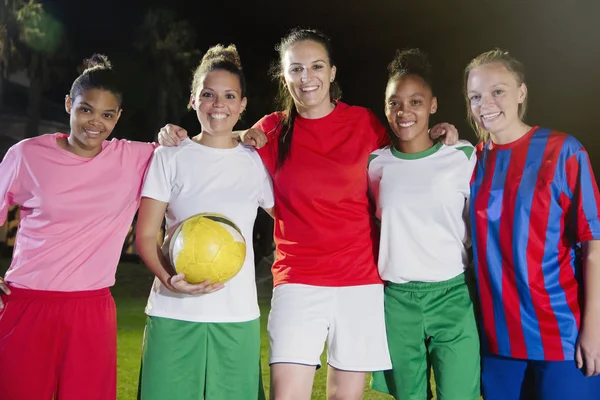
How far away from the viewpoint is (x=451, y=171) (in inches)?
136

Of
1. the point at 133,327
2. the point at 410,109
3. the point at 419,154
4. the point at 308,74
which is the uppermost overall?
the point at 308,74

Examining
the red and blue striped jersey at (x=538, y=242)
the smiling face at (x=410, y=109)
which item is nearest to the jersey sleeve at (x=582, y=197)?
the red and blue striped jersey at (x=538, y=242)

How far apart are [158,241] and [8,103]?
2462 centimetres

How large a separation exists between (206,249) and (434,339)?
1320 millimetres

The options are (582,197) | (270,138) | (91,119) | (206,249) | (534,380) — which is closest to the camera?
(206,249)

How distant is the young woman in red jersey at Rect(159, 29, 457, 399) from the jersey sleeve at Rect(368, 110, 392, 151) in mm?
15

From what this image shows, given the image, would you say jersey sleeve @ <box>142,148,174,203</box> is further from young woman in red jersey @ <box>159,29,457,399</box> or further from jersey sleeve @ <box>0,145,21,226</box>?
jersey sleeve @ <box>0,145,21,226</box>

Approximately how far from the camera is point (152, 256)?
10.8 ft

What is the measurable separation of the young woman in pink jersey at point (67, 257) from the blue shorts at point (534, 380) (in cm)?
197

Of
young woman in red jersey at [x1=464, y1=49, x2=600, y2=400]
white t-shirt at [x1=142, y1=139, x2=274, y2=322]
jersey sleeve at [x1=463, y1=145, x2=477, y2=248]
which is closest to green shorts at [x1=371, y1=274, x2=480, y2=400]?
young woman in red jersey at [x1=464, y1=49, x2=600, y2=400]

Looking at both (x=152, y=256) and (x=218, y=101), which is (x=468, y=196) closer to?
(x=218, y=101)

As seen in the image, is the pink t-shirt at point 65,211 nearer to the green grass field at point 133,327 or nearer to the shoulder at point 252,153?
the shoulder at point 252,153

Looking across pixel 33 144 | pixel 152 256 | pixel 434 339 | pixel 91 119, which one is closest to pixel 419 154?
Result: pixel 434 339

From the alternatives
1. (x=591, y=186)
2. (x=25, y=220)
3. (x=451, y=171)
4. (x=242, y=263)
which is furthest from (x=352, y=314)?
(x=25, y=220)
